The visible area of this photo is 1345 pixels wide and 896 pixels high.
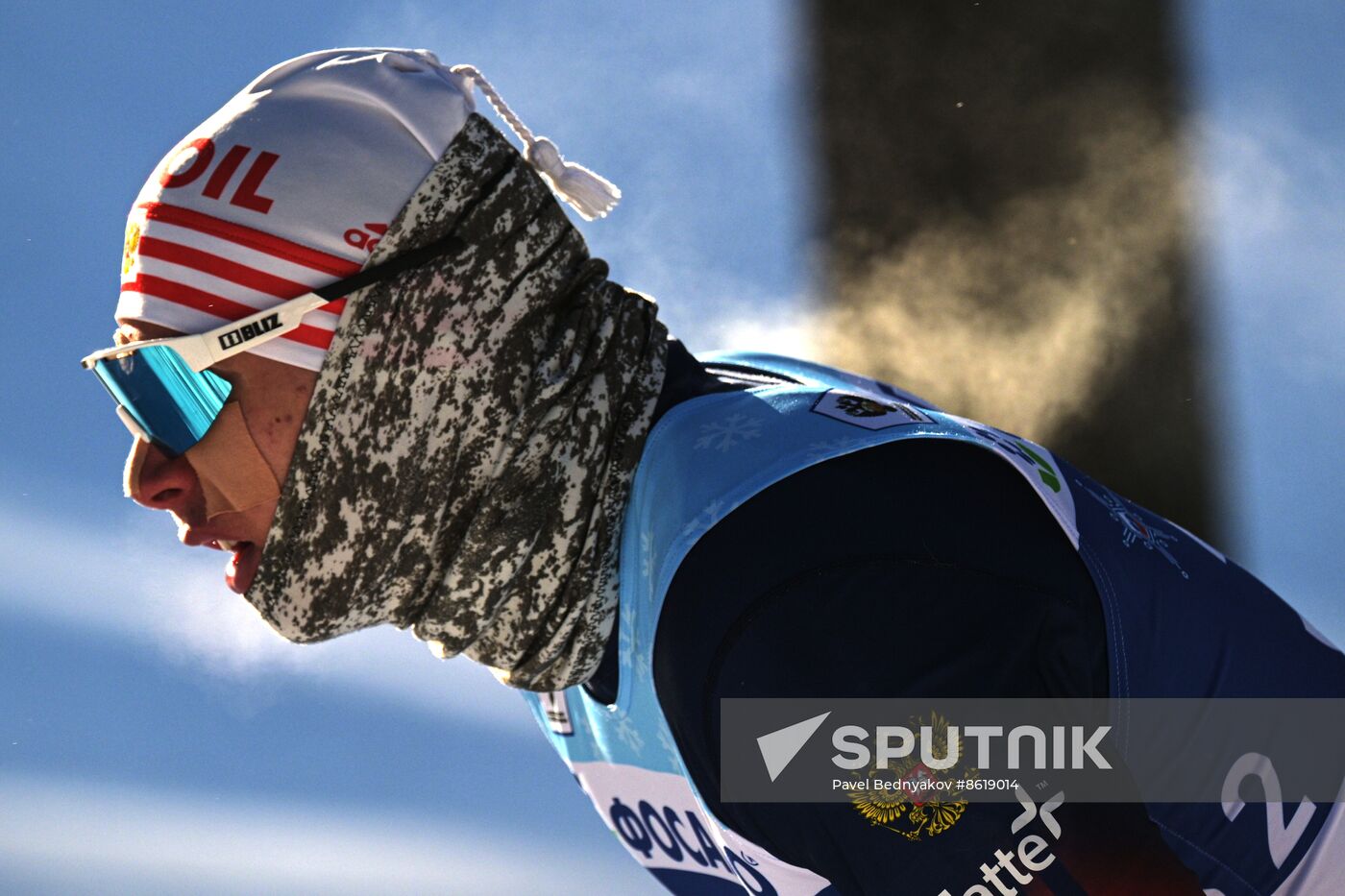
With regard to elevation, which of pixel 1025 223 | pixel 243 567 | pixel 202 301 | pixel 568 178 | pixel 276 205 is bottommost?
pixel 243 567

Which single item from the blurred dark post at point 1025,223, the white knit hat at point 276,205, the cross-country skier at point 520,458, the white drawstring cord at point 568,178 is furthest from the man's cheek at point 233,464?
the blurred dark post at point 1025,223

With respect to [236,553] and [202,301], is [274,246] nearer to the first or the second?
[202,301]

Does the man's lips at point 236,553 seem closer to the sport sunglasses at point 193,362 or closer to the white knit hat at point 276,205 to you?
the sport sunglasses at point 193,362

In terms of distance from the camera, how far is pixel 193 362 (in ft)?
6.57

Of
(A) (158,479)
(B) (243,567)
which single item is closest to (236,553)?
(B) (243,567)

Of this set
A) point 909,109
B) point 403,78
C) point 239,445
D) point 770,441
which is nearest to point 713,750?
point 770,441

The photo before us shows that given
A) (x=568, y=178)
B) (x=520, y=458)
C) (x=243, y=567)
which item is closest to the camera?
(x=520, y=458)

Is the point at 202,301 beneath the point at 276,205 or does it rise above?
beneath

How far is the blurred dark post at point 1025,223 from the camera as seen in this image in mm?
4703

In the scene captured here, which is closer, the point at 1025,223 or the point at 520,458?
the point at 520,458

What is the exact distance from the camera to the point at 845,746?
142 centimetres

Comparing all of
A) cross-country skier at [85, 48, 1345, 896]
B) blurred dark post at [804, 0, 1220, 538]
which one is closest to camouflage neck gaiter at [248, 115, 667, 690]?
cross-country skier at [85, 48, 1345, 896]

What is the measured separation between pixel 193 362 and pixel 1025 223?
11.8ft

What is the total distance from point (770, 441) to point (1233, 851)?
87 cm
